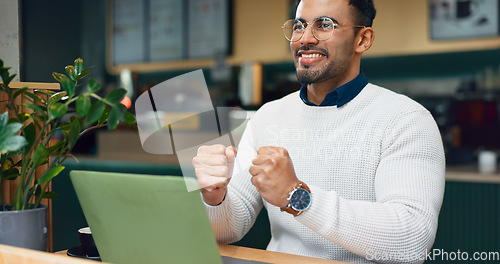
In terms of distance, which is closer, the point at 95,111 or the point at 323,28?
the point at 95,111

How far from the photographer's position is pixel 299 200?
1.03 m

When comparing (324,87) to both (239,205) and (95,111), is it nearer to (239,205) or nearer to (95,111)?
(239,205)

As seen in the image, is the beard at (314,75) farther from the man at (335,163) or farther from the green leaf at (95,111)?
the green leaf at (95,111)

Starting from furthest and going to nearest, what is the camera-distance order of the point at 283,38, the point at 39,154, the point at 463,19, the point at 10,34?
the point at 283,38, the point at 463,19, the point at 10,34, the point at 39,154

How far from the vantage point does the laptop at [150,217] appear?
0.75m

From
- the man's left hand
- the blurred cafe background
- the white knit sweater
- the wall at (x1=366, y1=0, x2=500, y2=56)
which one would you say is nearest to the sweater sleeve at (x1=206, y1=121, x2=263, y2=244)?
the white knit sweater

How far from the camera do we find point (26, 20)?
176 inches

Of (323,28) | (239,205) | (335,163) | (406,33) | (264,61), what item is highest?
(406,33)

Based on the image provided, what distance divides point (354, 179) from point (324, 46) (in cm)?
33

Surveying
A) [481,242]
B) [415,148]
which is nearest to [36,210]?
[415,148]

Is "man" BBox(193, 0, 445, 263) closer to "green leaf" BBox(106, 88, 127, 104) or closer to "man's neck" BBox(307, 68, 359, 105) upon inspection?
"man's neck" BBox(307, 68, 359, 105)

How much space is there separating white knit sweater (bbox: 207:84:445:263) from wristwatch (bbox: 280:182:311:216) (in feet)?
0.04

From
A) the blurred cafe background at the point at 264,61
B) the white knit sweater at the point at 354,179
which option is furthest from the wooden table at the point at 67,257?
the blurred cafe background at the point at 264,61

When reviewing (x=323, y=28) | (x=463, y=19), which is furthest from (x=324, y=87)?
(x=463, y=19)
